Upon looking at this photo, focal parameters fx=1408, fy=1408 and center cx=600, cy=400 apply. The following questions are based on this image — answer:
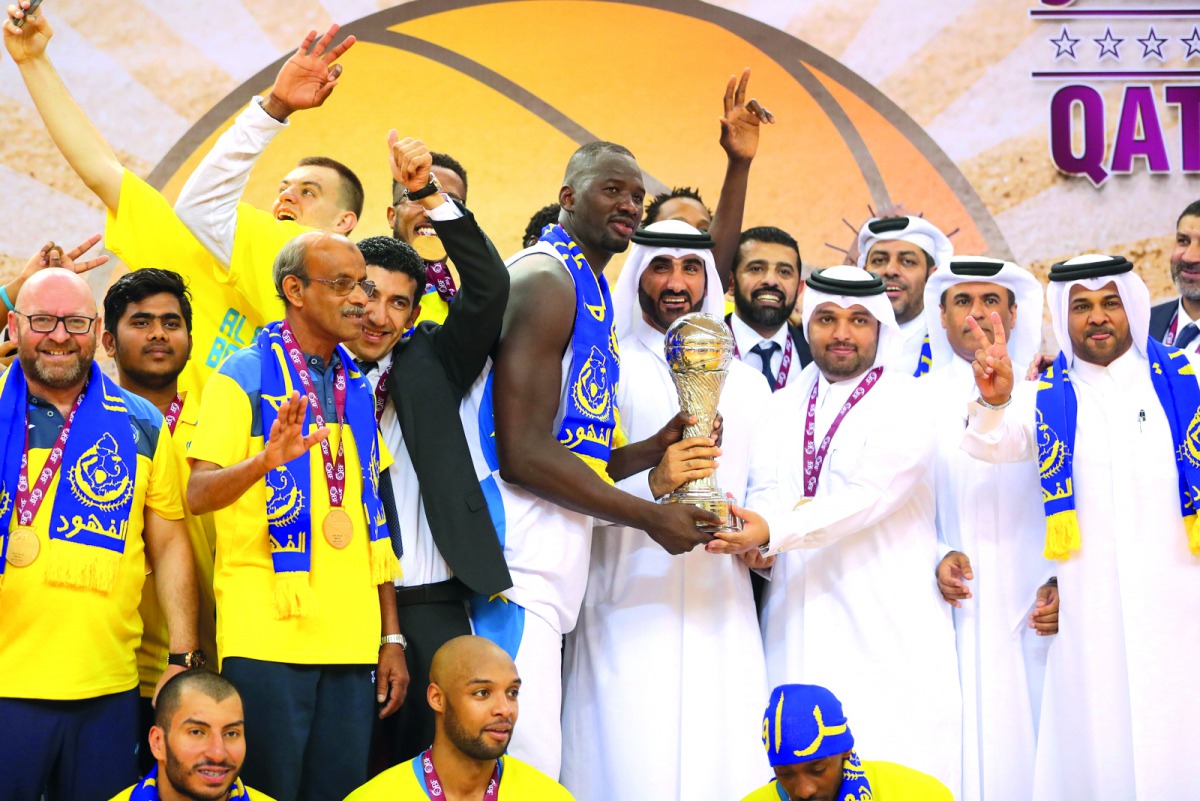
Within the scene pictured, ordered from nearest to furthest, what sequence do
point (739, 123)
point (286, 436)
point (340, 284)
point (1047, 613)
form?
point (286, 436) → point (340, 284) → point (1047, 613) → point (739, 123)

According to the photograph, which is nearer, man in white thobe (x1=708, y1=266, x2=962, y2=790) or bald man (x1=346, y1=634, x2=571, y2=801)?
bald man (x1=346, y1=634, x2=571, y2=801)

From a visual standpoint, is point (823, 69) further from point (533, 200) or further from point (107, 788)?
point (107, 788)

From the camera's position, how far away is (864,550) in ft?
15.7

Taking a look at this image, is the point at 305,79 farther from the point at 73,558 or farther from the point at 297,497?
the point at 73,558

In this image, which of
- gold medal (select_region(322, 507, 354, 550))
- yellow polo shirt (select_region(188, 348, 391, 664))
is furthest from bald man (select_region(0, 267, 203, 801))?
gold medal (select_region(322, 507, 354, 550))

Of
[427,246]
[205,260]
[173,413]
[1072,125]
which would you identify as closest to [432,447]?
[173,413]

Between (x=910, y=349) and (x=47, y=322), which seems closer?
(x=47, y=322)

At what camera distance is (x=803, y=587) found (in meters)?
4.78

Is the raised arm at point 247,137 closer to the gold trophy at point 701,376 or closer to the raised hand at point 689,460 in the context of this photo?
the gold trophy at point 701,376

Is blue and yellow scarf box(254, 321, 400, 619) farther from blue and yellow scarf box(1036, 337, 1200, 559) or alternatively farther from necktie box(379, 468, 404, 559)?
blue and yellow scarf box(1036, 337, 1200, 559)

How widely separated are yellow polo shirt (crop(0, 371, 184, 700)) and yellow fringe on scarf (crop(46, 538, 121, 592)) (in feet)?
0.07

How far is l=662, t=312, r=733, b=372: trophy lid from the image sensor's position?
13.7 feet

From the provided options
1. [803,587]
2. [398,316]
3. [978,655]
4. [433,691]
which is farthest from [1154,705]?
[398,316]

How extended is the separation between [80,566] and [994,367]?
2.85m
